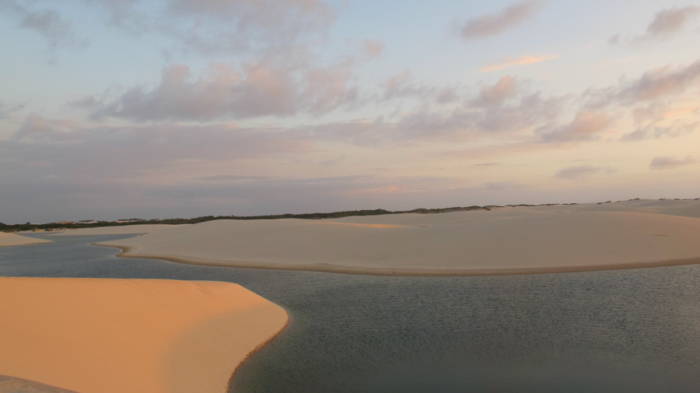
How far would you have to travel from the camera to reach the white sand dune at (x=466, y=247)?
18500 mm

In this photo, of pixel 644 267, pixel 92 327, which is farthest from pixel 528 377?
pixel 644 267

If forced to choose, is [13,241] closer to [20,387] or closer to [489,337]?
[20,387]

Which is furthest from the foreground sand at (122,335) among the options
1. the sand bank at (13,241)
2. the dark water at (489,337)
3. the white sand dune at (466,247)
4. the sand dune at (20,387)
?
the sand bank at (13,241)

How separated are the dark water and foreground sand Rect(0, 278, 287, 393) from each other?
0.70 m

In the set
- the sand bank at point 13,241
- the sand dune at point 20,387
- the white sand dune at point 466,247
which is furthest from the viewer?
the sand bank at point 13,241

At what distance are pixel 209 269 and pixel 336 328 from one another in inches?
518

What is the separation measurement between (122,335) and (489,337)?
643 cm

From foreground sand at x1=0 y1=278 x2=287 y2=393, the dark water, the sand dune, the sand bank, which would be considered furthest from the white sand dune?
the sand bank

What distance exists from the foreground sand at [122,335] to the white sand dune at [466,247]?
9.34 metres

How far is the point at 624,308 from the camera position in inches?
417

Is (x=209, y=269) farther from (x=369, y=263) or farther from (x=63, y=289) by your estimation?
(x=63, y=289)

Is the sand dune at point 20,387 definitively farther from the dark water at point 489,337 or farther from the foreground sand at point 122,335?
the dark water at point 489,337

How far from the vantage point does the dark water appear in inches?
260

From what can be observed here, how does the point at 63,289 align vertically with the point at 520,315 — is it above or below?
above
